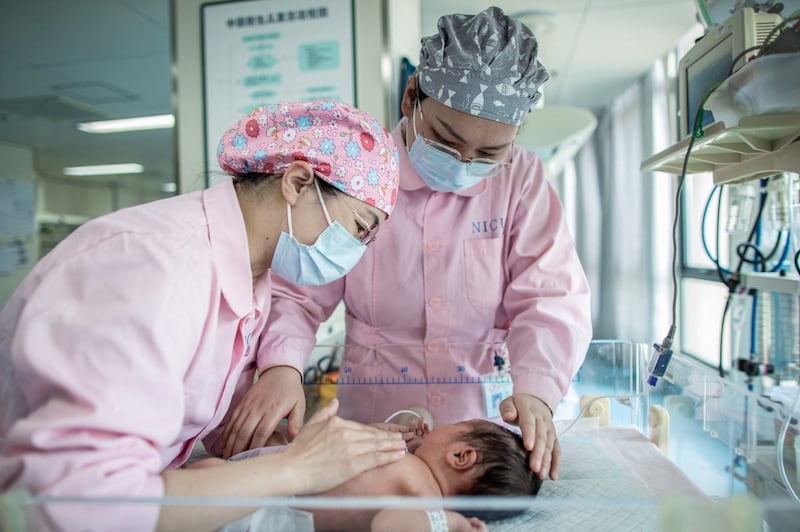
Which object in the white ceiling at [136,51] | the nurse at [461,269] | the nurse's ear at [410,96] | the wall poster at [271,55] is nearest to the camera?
the nurse at [461,269]

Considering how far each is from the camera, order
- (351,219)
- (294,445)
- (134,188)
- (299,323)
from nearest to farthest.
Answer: (294,445) → (351,219) → (299,323) → (134,188)

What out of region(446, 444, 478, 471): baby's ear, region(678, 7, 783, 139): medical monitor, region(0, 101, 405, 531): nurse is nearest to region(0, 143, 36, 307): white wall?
region(0, 101, 405, 531): nurse

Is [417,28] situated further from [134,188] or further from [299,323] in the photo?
[134,188]

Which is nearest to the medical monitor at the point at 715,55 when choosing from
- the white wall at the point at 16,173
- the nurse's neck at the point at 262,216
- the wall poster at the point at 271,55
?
the nurse's neck at the point at 262,216

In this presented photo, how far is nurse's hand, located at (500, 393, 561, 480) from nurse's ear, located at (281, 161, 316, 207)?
2.03 feet

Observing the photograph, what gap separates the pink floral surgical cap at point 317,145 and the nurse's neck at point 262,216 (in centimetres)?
4

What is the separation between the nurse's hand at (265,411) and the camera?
107 cm

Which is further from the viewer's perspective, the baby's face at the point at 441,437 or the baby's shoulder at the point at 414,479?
the baby's face at the point at 441,437

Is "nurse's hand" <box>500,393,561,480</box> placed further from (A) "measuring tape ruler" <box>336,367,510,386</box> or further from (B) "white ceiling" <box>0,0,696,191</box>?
(B) "white ceiling" <box>0,0,696,191</box>

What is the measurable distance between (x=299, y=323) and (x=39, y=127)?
6429 mm

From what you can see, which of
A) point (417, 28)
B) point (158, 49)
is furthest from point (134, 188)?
point (417, 28)

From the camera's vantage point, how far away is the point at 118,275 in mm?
713

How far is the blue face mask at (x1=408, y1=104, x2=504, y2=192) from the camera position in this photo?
50.5 inches

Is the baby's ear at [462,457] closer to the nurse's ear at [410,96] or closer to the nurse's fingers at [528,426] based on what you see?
the nurse's fingers at [528,426]
